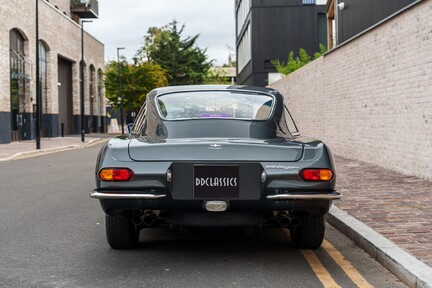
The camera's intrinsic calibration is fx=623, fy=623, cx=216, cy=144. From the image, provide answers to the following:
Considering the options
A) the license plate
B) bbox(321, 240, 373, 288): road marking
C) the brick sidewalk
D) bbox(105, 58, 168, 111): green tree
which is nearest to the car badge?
the license plate

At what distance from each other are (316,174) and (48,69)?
41232 millimetres

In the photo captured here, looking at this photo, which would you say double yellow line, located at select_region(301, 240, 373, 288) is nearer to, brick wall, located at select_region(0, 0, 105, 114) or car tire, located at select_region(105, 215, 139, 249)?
car tire, located at select_region(105, 215, 139, 249)

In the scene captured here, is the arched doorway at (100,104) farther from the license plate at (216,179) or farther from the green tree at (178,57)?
the license plate at (216,179)

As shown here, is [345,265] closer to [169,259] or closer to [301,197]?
[301,197]

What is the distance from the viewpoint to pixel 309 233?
586 cm

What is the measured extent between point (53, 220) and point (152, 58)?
253 ft

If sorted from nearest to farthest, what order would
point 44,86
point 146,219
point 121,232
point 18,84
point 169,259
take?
point 146,219 → point 169,259 → point 121,232 → point 18,84 → point 44,86

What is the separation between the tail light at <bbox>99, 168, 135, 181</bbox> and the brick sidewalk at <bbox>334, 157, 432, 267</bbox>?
2.48 m

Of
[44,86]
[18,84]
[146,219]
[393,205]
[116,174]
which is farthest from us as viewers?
[44,86]

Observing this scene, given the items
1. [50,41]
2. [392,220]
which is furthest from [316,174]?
[50,41]

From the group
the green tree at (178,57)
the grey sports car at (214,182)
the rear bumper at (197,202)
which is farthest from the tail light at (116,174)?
the green tree at (178,57)

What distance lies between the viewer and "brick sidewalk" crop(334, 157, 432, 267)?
5945 mm

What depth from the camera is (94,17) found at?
192 feet

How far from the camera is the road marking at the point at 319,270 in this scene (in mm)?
4793
